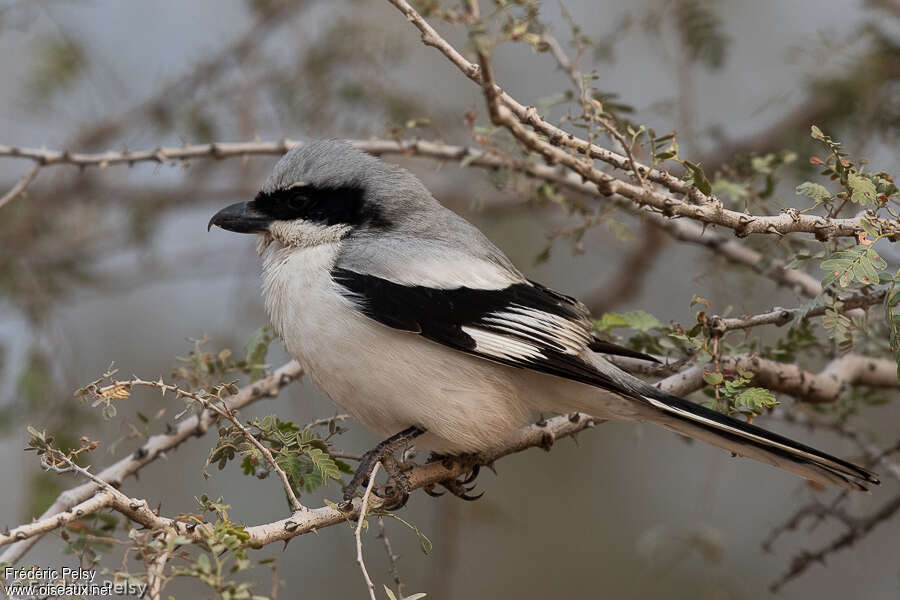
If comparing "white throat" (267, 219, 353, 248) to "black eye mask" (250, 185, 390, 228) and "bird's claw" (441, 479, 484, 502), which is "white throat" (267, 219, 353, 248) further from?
"bird's claw" (441, 479, 484, 502)

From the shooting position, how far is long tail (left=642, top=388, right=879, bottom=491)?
2729mm

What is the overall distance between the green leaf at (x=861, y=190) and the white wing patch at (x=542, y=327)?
1027mm

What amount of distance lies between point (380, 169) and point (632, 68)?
355 centimetres

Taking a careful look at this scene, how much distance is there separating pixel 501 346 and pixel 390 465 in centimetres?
53

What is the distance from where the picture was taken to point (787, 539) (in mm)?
6445

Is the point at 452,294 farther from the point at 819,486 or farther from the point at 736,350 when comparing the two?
the point at 819,486

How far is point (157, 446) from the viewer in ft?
10.2

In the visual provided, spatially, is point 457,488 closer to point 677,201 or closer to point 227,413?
point 227,413

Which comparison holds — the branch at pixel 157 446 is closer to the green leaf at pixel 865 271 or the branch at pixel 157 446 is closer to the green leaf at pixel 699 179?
the green leaf at pixel 699 179

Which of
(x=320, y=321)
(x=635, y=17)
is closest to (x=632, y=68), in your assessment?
(x=635, y=17)

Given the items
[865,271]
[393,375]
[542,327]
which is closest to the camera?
[865,271]

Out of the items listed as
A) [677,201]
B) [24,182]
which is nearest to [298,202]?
[24,182]

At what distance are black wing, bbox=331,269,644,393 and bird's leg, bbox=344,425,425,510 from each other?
35 centimetres

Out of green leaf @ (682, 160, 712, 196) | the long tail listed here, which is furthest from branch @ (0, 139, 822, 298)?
green leaf @ (682, 160, 712, 196)
